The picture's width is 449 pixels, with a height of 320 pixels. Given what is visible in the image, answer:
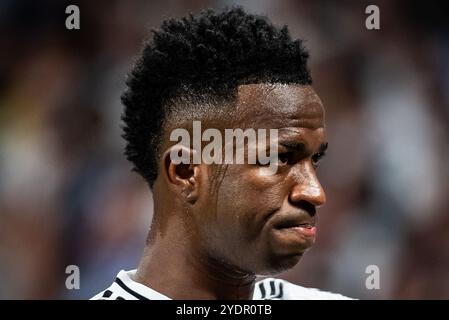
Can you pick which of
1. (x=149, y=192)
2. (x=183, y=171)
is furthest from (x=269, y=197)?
(x=149, y=192)

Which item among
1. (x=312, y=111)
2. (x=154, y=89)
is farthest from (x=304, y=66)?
(x=154, y=89)

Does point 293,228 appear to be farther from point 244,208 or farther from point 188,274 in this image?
point 188,274

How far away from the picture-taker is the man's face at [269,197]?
7.68 ft

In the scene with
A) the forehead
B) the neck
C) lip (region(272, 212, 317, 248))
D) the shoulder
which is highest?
the forehead

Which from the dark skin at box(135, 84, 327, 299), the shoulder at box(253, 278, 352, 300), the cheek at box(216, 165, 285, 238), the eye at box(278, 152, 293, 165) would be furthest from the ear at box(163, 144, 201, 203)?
the shoulder at box(253, 278, 352, 300)

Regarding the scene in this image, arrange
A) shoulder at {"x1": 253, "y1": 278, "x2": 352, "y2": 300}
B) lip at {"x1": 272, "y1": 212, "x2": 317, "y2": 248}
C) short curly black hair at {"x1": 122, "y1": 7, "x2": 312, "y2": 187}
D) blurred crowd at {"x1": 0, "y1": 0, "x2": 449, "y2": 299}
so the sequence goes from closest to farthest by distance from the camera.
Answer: lip at {"x1": 272, "y1": 212, "x2": 317, "y2": 248} → short curly black hair at {"x1": 122, "y1": 7, "x2": 312, "y2": 187} → shoulder at {"x1": 253, "y1": 278, "x2": 352, "y2": 300} → blurred crowd at {"x1": 0, "y1": 0, "x2": 449, "y2": 299}

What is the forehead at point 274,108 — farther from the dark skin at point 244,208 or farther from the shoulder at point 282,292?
the shoulder at point 282,292

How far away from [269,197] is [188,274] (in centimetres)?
39

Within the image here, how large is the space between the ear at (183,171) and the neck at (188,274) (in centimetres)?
14

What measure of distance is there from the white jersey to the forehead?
646 mm

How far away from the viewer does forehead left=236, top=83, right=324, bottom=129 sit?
238cm

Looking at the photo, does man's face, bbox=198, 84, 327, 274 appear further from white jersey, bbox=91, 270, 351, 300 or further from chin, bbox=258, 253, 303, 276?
white jersey, bbox=91, 270, 351, 300

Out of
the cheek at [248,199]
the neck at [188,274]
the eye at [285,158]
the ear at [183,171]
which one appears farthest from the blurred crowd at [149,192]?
the eye at [285,158]

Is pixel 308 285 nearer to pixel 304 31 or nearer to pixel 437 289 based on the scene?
pixel 437 289
